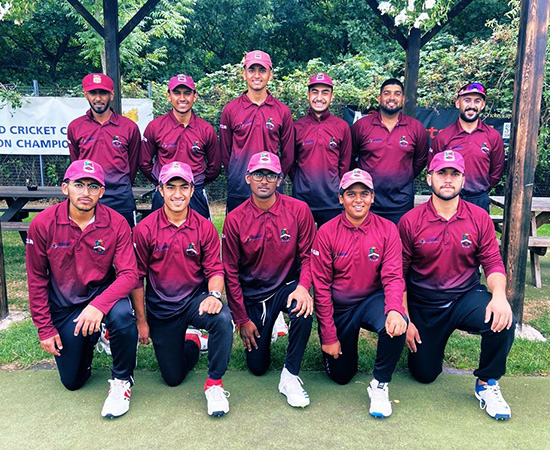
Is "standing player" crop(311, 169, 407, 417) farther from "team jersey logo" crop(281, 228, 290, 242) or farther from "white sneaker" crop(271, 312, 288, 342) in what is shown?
"white sneaker" crop(271, 312, 288, 342)

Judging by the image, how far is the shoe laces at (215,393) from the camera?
10.3 feet

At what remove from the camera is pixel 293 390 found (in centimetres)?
325

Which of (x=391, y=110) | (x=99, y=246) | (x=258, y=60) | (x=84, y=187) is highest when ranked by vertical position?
(x=258, y=60)

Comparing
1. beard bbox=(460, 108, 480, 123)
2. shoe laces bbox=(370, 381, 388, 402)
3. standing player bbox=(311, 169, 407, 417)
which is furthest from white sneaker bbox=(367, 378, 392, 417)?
beard bbox=(460, 108, 480, 123)

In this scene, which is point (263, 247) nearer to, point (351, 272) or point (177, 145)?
point (351, 272)

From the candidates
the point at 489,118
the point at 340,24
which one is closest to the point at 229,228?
the point at 489,118

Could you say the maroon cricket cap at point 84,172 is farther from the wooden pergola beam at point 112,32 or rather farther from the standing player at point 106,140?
the wooden pergola beam at point 112,32

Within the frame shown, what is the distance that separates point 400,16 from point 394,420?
11.6ft

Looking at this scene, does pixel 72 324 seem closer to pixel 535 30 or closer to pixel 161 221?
pixel 161 221

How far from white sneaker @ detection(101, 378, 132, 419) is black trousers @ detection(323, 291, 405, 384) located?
137 cm

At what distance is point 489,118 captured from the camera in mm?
9172

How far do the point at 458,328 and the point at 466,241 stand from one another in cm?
60

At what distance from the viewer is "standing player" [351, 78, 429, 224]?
455 cm

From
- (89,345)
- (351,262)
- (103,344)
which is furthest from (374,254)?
(103,344)
